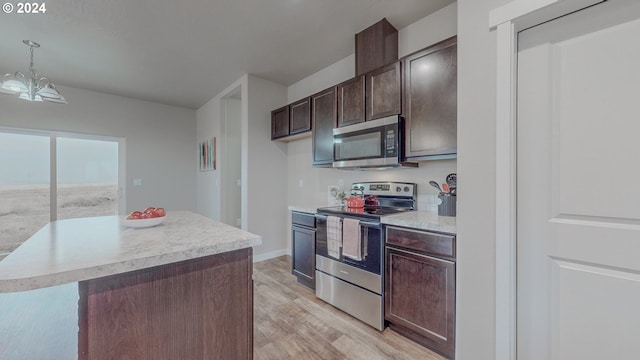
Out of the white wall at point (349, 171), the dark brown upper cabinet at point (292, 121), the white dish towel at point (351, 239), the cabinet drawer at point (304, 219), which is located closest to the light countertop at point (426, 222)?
the white dish towel at point (351, 239)

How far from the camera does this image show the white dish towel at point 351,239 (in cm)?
205

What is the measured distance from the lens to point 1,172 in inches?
142

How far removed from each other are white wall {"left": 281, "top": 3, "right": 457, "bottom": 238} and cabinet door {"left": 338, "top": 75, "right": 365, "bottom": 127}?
56cm

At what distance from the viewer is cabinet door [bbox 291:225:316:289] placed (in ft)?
8.40

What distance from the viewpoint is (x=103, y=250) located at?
1.01 meters

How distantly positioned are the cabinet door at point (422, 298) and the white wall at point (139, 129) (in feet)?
15.8

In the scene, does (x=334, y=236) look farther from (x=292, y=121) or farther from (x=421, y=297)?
(x=292, y=121)
